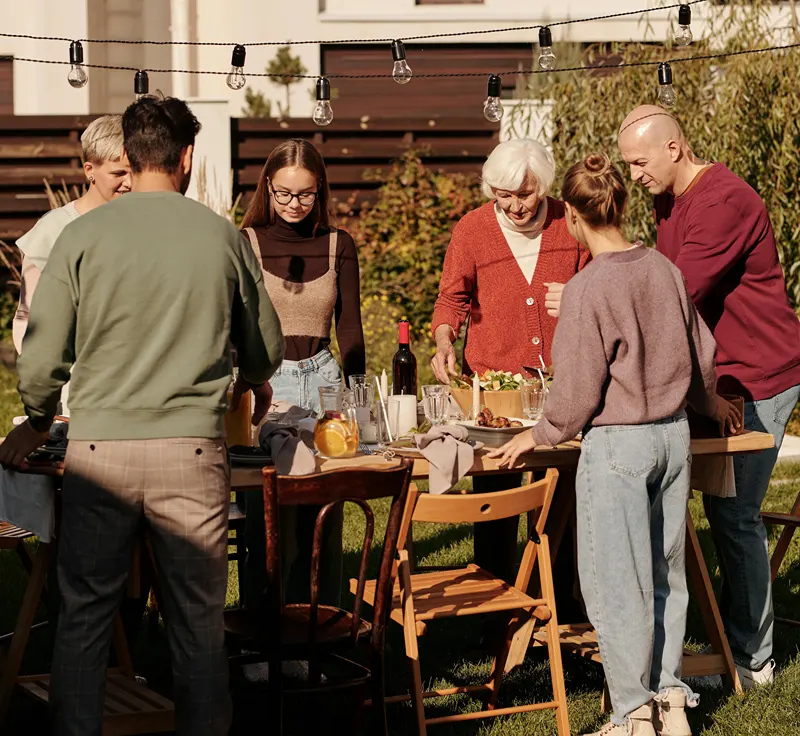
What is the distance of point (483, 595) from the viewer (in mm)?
3760

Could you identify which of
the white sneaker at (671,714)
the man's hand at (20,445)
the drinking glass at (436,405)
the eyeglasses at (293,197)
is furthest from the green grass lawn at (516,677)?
the eyeglasses at (293,197)

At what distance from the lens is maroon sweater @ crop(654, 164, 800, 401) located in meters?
3.87

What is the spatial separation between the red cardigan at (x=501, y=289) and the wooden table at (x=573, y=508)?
0.54 metres

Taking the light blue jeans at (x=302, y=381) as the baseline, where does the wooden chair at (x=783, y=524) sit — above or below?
below

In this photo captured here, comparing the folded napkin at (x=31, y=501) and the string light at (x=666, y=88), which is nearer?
the folded napkin at (x=31, y=501)

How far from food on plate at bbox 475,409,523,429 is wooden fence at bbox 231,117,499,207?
6748 millimetres

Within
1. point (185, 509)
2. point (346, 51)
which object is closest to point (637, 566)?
point (185, 509)

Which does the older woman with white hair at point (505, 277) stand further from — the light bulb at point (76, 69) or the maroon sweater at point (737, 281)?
the light bulb at point (76, 69)

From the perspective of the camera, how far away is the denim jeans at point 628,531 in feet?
10.9

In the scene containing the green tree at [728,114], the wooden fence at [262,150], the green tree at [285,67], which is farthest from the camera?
the green tree at [285,67]

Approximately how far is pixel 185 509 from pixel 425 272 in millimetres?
6977

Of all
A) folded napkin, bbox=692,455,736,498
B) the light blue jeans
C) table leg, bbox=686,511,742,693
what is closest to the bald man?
Result: table leg, bbox=686,511,742,693

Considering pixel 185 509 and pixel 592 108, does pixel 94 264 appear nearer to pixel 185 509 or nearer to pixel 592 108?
pixel 185 509

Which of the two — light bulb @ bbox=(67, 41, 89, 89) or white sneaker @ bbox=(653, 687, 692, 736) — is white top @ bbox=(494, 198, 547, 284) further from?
light bulb @ bbox=(67, 41, 89, 89)
